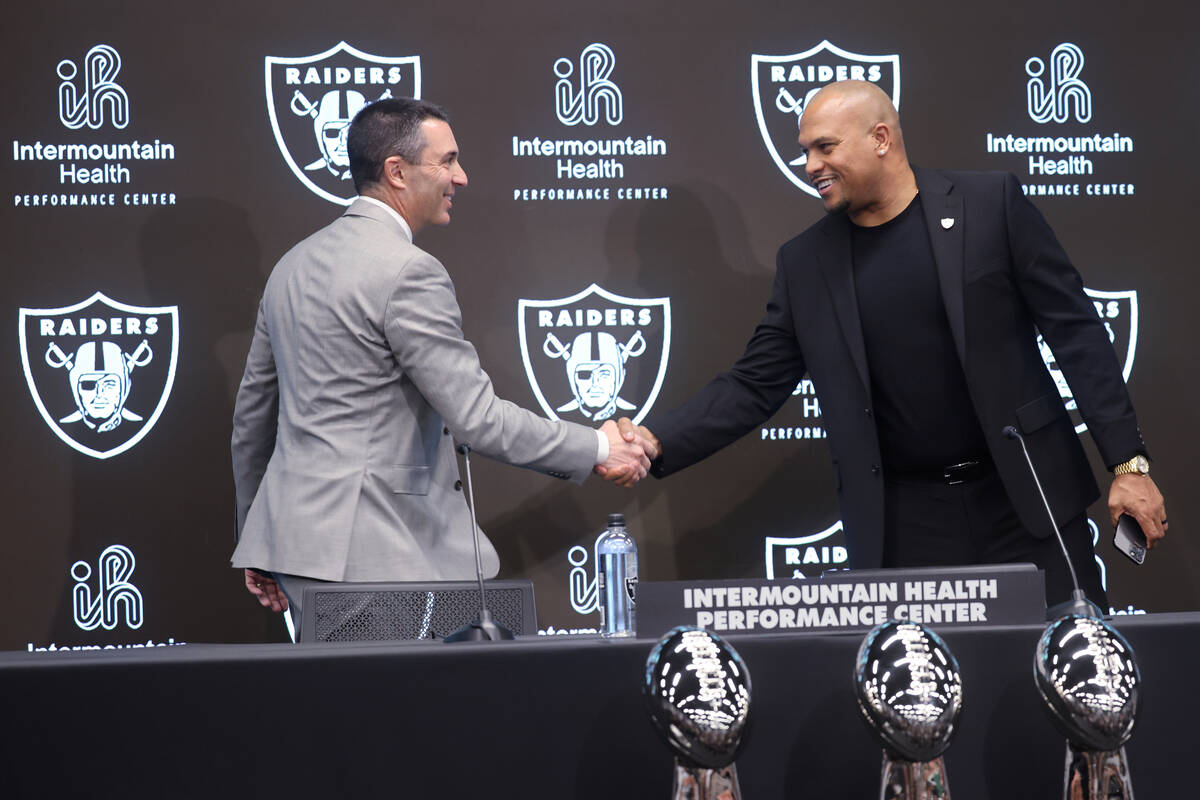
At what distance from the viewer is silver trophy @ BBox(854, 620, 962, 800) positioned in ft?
3.29

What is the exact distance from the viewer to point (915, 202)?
3.12 metres

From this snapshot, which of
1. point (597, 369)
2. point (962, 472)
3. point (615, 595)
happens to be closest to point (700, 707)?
point (615, 595)

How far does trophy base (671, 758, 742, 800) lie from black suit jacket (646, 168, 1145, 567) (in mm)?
1997

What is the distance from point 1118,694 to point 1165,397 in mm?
2970

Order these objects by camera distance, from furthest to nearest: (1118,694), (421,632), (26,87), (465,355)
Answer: (26,87), (465,355), (421,632), (1118,694)

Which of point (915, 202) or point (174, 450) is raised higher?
point (915, 202)

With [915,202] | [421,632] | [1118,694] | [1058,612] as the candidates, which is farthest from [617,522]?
[915,202]

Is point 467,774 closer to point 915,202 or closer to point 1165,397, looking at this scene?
point 915,202

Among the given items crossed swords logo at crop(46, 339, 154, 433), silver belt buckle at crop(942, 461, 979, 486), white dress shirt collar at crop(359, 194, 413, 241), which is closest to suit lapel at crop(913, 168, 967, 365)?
silver belt buckle at crop(942, 461, 979, 486)

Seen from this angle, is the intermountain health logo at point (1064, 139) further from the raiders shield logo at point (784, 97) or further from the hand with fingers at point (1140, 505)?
the hand with fingers at point (1140, 505)

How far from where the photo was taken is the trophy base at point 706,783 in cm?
103

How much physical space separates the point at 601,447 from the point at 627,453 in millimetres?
154

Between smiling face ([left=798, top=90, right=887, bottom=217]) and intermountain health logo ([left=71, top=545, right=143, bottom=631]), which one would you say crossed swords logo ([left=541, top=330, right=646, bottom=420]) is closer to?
smiling face ([left=798, top=90, right=887, bottom=217])

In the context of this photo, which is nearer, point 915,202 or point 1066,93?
point 915,202
